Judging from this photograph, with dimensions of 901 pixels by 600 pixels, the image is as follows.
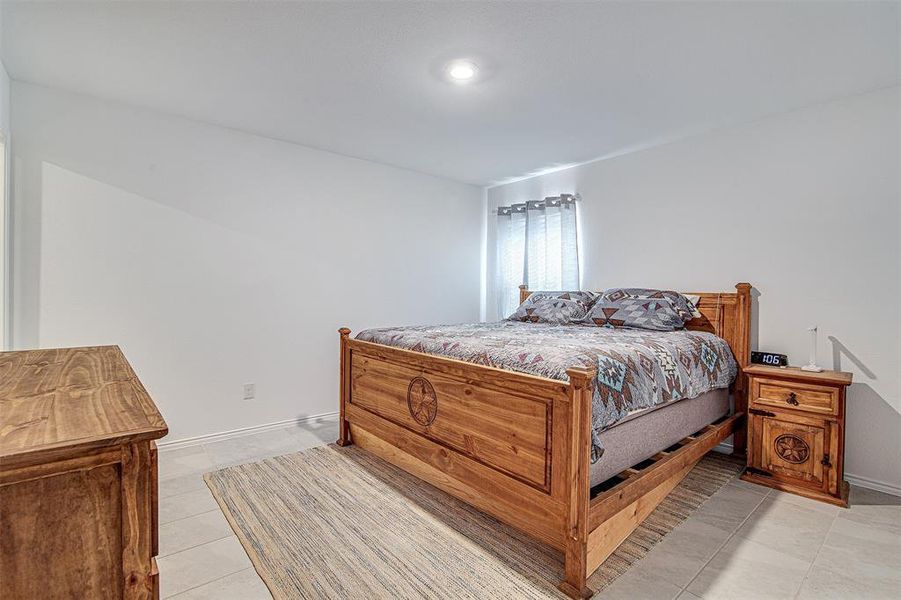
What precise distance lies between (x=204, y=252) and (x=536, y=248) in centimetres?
304

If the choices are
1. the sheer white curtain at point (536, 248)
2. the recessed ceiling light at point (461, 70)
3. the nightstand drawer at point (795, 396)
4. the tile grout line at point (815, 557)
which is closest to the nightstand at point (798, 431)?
the nightstand drawer at point (795, 396)

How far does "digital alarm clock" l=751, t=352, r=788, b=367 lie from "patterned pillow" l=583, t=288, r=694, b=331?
481 millimetres

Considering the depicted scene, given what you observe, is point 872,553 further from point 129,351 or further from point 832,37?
point 129,351

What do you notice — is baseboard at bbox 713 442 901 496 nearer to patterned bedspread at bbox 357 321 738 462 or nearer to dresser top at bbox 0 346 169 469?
patterned bedspread at bbox 357 321 738 462

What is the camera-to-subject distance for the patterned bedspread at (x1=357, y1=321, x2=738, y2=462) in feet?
6.23

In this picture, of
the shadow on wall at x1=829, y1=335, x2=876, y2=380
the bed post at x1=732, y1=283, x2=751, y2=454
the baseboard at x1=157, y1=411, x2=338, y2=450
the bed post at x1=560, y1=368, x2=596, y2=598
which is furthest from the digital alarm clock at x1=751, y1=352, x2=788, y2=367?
the baseboard at x1=157, y1=411, x2=338, y2=450

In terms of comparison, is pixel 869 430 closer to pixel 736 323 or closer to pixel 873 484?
pixel 873 484

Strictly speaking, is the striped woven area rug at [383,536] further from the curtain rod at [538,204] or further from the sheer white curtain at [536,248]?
the curtain rod at [538,204]

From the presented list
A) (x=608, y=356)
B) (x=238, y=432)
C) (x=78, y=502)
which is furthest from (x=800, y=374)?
(x=238, y=432)

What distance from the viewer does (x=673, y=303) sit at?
3295mm

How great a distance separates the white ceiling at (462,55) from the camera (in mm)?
1981

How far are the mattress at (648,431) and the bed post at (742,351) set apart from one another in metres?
0.43

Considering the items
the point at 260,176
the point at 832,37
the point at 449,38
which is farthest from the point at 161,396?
the point at 832,37

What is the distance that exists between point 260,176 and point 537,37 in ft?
8.08
